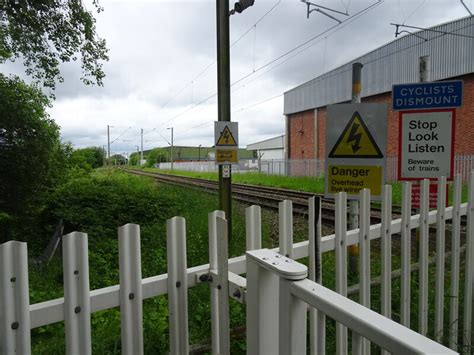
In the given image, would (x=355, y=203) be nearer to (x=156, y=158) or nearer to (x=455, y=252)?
(x=455, y=252)

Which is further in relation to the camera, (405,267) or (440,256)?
(440,256)

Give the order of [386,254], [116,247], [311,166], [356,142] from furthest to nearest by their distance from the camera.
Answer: [311,166] < [116,247] < [356,142] < [386,254]

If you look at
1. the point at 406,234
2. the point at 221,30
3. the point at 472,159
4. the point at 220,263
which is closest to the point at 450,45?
the point at 472,159

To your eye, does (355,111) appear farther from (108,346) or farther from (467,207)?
(108,346)

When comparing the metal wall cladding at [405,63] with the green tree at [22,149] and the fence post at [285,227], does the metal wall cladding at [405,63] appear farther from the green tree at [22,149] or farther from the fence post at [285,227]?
the fence post at [285,227]

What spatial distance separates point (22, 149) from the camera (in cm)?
730

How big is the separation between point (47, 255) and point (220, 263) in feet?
19.0

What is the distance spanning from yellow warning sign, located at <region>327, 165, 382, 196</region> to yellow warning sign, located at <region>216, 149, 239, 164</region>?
3379 mm

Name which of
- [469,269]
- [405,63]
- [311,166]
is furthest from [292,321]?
[311,166]

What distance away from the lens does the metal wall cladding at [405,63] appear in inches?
725

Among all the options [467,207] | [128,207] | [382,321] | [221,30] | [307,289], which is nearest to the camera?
[382,321]

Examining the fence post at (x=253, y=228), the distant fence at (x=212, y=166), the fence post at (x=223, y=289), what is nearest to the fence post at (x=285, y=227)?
the fence post at (x=253, y=228)

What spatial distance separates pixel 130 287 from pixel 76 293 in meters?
0.22

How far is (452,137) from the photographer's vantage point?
324 centimetres
